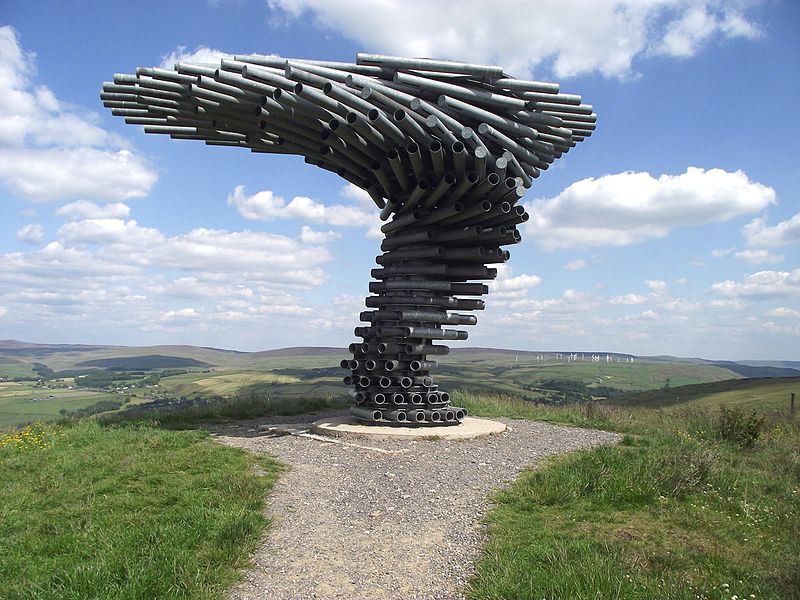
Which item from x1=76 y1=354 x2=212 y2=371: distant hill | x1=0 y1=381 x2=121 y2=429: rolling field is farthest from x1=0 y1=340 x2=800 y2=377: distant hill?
x1=0 y1=381 x2=121 y2=429: rolling field

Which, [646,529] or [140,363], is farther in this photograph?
[140,363]

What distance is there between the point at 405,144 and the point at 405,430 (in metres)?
Answer: 5.06

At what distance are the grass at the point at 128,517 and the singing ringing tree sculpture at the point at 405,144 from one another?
3.88 m

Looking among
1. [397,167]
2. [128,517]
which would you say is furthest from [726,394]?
[128,517]

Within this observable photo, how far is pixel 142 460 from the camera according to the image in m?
8.05

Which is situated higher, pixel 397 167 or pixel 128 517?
pixel 397 167

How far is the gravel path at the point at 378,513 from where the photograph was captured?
472 centimetres

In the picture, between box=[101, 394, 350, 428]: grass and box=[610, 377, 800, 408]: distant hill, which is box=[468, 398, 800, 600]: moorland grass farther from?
box=[610, 377, 800, 408]: distant hill

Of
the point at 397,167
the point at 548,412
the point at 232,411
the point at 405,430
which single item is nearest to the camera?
the point at 397,167

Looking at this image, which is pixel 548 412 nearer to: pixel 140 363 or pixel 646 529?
pixel 646 529

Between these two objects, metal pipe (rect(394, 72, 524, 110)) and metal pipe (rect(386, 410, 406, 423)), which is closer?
metal pipe (rect(394, 72, 524, 110))

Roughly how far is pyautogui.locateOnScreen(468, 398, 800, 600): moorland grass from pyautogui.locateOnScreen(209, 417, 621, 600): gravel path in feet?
1.20

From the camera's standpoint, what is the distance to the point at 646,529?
222 inches

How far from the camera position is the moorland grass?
4.37m
